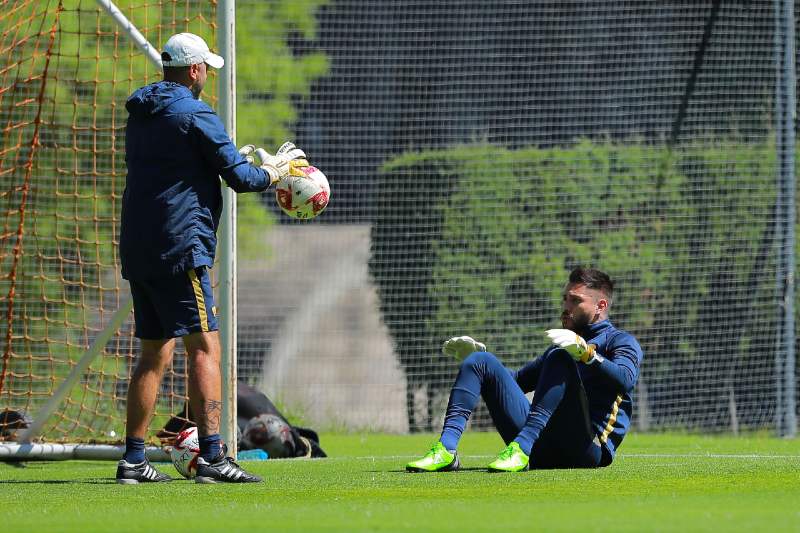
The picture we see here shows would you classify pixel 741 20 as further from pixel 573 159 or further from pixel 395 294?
pixel 395 294

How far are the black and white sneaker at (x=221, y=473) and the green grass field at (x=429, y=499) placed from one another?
0.29 ft

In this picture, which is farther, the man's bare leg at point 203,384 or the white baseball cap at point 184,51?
the white baseball cap at point 184,51

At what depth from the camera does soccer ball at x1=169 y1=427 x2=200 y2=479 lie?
6480 millimetres

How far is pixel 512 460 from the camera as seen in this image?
6199 millimetres

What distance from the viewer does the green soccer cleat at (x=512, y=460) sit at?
620 cm

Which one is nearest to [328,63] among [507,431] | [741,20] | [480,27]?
[480,27]

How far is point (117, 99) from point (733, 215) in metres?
6.22

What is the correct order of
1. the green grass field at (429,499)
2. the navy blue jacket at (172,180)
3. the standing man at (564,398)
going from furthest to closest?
the standing man at (564,398), the navy blue jacket at (172,180), the green grass field at (429,499)

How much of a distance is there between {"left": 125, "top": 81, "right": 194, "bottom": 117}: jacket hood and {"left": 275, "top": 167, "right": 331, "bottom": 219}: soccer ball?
0.66m

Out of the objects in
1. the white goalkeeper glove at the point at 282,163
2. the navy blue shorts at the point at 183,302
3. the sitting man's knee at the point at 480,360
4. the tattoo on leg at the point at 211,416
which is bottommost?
the tattoo on leg at the point at 211,416

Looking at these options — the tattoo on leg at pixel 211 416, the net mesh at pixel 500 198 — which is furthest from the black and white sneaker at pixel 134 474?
the net mesh at pixel 500 198

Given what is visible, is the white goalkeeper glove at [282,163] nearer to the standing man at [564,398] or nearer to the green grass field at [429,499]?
the standing man at [564,398]

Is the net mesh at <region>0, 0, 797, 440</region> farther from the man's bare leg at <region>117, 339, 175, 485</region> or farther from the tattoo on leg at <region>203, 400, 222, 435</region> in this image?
the tattoo on leg at <region>203, 400, 222, 435</region>

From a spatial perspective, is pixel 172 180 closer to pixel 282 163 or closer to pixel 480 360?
pixel 282 163
